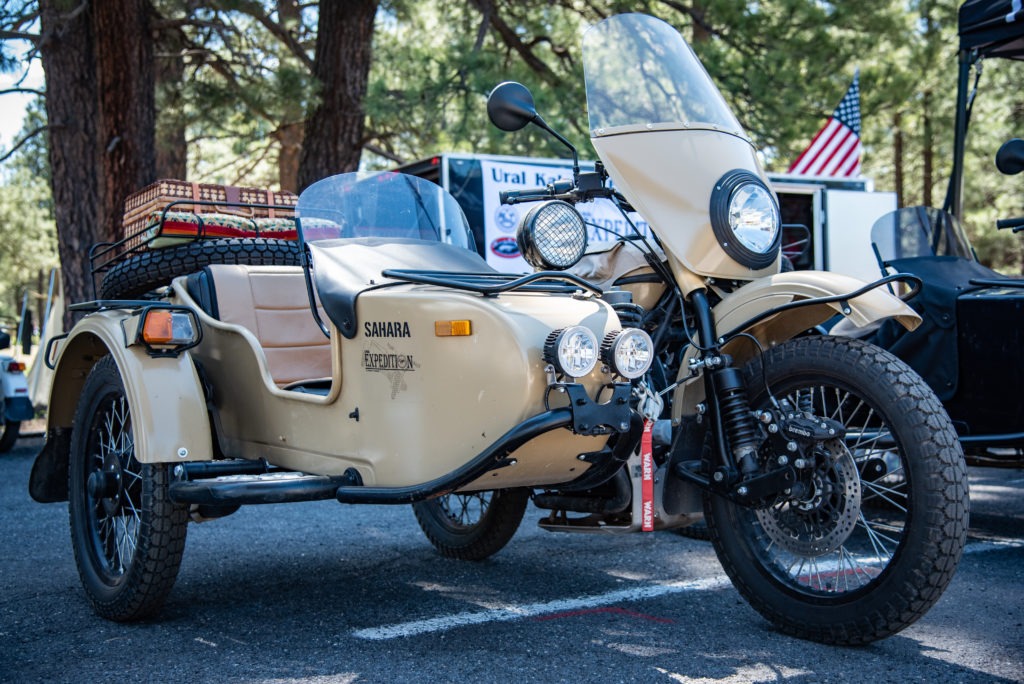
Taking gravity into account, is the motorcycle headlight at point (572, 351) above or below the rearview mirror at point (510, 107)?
below

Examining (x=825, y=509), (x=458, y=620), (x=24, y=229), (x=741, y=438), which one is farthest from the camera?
(x=24, y=229)

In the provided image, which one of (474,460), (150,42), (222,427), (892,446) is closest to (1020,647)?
(892,446)

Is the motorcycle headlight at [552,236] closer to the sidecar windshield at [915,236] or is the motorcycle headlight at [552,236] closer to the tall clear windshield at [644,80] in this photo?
the tall clear windshield at [644,80]

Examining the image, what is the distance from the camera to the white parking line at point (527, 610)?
3672 mm

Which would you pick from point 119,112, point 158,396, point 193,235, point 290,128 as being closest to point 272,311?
point 193,235

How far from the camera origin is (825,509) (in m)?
3.33

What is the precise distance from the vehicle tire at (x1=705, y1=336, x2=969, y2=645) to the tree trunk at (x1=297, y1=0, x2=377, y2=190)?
28.5 feet

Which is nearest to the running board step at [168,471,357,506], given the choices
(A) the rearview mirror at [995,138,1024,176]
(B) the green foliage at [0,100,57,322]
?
(A) the rearview mirror at [995,138,1024,176]

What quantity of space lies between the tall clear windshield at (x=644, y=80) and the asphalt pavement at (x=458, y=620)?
6.20ft

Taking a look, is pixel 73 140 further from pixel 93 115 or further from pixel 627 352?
pixel 627 352

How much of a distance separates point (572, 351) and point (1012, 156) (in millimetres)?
2918

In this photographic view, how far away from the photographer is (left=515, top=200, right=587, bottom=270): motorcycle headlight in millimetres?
3654

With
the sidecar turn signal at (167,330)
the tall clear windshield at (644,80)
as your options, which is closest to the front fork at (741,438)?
the tall clear windshield at (644,80)

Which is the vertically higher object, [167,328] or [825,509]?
[167,328]
